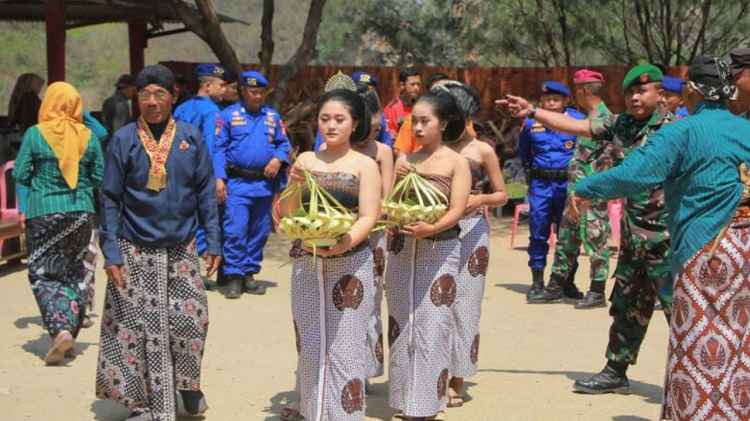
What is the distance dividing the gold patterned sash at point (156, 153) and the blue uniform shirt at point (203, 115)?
4011 mm

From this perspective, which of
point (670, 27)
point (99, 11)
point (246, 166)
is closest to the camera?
point (246, 166)

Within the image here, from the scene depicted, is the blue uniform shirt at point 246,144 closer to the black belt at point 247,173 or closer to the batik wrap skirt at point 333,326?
the black belt at point 247,173

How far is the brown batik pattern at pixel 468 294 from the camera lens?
22.2 feet

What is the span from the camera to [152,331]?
6.17 meters

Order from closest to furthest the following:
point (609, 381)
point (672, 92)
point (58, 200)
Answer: point (609, 381) → point (58, 200) → point (672, 92)

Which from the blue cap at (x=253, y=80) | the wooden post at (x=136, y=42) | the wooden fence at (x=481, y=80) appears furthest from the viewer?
the wooden post at (x=136, y=42)

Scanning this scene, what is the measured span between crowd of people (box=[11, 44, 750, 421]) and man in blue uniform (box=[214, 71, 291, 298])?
2.26 metres

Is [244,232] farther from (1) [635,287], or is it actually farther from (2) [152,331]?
(1) [635,287]

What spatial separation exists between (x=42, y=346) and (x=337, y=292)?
3596mm

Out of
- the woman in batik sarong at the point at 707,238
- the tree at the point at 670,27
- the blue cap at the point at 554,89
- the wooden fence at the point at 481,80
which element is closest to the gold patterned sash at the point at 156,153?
the woman in batik sarong at the point at 707,238

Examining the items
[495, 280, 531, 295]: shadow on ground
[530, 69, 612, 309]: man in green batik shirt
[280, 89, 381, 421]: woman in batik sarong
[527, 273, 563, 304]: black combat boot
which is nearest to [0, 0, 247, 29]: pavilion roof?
[495, 280, 531, 295]: shadow on ground

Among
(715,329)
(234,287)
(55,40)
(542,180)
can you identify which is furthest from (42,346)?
(55,40)

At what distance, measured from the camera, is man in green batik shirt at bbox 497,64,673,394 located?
21.9 feet

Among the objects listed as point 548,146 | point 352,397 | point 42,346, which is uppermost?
point 548,146
